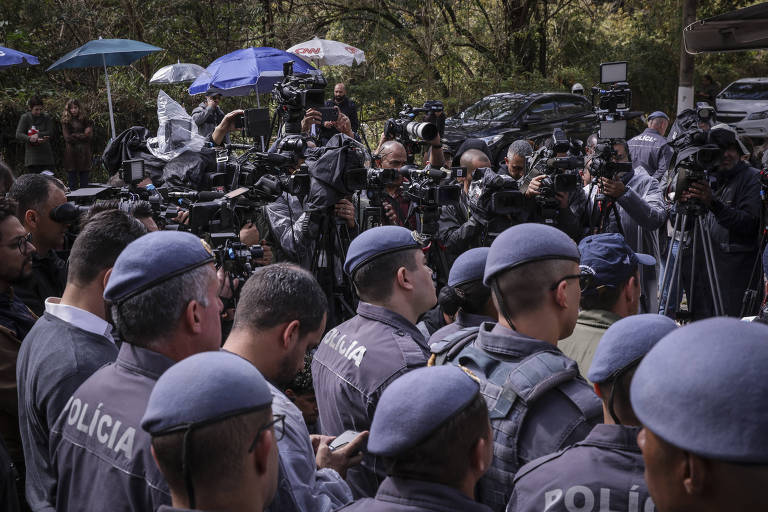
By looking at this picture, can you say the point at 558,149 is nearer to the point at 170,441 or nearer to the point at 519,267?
the point at 519,267

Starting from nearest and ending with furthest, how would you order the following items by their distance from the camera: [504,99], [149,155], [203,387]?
1. [203,387]
2. [149,155]
3. [504,99]

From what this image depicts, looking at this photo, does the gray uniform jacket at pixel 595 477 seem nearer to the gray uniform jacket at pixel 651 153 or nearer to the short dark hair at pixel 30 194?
the short dark hair at pixel 30 194

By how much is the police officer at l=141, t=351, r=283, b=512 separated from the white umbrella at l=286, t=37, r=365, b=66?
12.4 meters

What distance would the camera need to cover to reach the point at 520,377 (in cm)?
242

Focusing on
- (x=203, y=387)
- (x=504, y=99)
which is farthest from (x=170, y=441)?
(x=504, y=99)

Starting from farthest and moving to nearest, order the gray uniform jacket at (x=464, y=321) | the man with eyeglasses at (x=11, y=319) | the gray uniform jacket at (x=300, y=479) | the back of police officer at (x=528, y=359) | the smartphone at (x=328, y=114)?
the smartphone at (x=328, y=114) < the gray uniform jacket at (x=464, y=321) < the man with eyeglasses at (x=11, y=319) < the back of police officer at (x=528, y=359) < the gray uniform jacket at (x=300, y=479)

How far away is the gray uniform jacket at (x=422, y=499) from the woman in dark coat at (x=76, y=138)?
514 inches

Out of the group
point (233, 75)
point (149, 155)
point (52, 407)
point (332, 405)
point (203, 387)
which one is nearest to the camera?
point (203, 387)

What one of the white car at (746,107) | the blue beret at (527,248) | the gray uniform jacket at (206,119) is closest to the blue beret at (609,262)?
the blue beret at (527,248)

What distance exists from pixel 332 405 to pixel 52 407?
3.35ft

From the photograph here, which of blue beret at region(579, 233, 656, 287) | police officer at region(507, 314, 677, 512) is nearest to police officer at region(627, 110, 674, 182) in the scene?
blue beret at region(579, 233, 656, 287)

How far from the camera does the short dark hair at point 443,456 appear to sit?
1.87 m

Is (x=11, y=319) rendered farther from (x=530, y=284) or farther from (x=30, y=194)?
(x=530, y=284)

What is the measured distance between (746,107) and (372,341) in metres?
16.7
